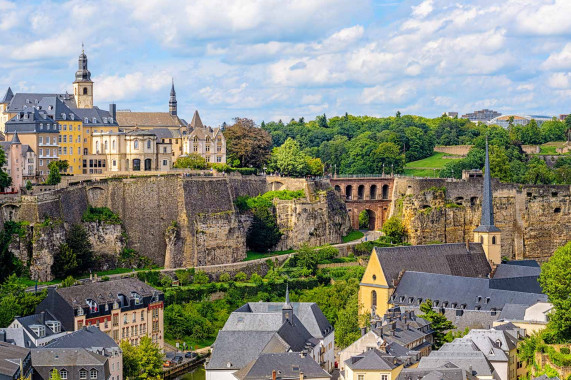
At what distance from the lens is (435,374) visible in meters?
46.4

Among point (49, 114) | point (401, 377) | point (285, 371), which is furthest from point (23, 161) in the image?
point (401, 377)

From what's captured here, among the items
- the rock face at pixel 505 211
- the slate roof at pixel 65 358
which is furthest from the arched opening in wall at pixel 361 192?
the slate roof at pixel 65 358

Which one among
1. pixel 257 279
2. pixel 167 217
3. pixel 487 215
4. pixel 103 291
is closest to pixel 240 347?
pixel 103 291

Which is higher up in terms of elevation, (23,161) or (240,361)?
(23,161)

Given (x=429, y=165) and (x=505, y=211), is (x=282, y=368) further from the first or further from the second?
(x=429, y=165)

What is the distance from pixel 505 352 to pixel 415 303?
44.1 feet

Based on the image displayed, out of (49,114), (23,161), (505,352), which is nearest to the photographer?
(505,352)

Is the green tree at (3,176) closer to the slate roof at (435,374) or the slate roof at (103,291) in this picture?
the slate roof at (103,291)

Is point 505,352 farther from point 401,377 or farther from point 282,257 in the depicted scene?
Answer: point 282,257

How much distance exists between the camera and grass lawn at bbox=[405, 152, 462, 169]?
4456 inches

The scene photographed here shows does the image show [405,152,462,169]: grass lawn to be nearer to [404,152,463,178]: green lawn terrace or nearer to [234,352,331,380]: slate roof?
[404,152,463,178]: green lawn terrace

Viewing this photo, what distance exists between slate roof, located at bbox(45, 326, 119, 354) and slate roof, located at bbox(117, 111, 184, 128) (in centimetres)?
3424

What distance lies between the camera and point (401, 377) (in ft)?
157

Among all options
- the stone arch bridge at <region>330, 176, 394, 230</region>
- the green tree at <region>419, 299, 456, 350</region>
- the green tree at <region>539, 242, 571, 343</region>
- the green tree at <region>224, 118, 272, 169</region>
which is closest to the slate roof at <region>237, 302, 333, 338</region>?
the green tree at <region>419, 299, 456, 350</region>
